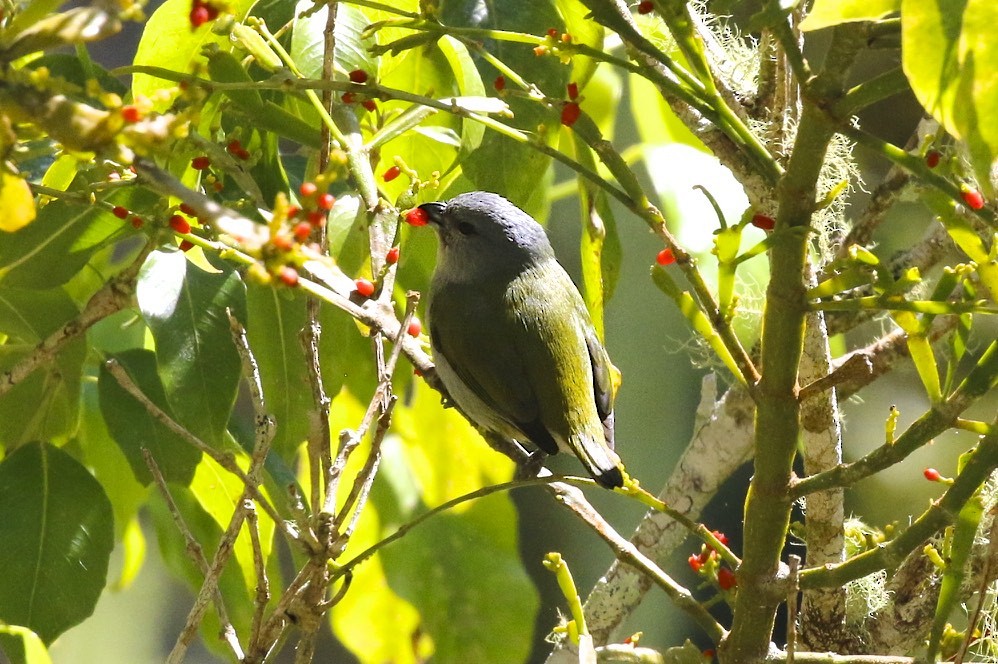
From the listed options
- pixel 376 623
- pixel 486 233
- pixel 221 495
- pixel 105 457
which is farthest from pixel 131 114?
pixel 376 623

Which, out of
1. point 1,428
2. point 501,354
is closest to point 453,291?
point 501,354

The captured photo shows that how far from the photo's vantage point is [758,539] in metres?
0.67

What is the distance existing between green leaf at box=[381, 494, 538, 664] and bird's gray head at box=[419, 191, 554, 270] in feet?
1.35

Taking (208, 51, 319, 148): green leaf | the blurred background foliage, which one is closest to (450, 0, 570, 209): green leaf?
the blurred background foliage

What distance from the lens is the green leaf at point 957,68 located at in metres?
0.38

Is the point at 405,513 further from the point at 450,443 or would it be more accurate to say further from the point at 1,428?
the point at 1,428

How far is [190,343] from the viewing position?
894mm

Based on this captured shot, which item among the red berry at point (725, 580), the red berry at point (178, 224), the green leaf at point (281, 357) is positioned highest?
the red berry at point (178, 224)

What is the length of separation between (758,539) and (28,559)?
0.66 m

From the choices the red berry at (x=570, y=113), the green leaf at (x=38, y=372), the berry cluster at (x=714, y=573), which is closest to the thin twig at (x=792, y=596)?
the berry cluster at (x=714, y=573)

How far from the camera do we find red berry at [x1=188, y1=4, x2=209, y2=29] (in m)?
0.50

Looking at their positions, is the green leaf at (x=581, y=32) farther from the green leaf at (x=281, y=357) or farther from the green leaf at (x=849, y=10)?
the green leaf at (x=849, y=10)

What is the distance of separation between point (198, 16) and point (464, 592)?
102cm

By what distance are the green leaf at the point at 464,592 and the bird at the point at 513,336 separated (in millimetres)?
178
